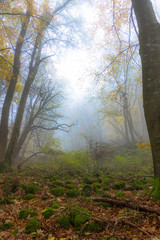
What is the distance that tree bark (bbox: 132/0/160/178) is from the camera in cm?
278

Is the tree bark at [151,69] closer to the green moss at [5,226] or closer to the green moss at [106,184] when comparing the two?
the green moss at [106,184]

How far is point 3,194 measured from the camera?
3.88 m

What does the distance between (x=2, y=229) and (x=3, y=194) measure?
1.70 meters

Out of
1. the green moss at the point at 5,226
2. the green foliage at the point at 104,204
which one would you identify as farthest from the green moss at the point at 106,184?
the green moss at the point at 5,226

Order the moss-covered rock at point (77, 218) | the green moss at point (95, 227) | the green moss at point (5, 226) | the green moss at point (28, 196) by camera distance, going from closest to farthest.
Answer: the green moss at point (95, 227) < the moss-covered rock at point (77, 218) < the green moss at point (5, 226) < the green moss at point (28, 196)

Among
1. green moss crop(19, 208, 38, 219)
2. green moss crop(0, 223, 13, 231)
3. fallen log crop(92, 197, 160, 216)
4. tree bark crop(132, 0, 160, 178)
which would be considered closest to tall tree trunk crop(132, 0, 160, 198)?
tree bark crop(132, 0, 160, 178)

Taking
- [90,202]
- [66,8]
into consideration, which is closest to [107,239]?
[90,202]

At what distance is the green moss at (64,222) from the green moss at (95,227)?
1.09 feet

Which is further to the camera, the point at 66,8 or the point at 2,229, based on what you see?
the point at 66,8

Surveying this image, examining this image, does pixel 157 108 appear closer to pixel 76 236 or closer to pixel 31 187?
pixel 76 236

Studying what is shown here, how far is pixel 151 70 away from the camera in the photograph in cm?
307

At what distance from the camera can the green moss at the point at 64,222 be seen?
2299 millimetres

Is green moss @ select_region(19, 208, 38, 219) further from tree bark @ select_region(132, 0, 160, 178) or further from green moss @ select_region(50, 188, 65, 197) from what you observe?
tree bark @ select_region(132, 0, 160, 178)

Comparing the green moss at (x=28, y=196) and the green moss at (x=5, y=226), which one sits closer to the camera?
the green moss at (x=5, y=226)
